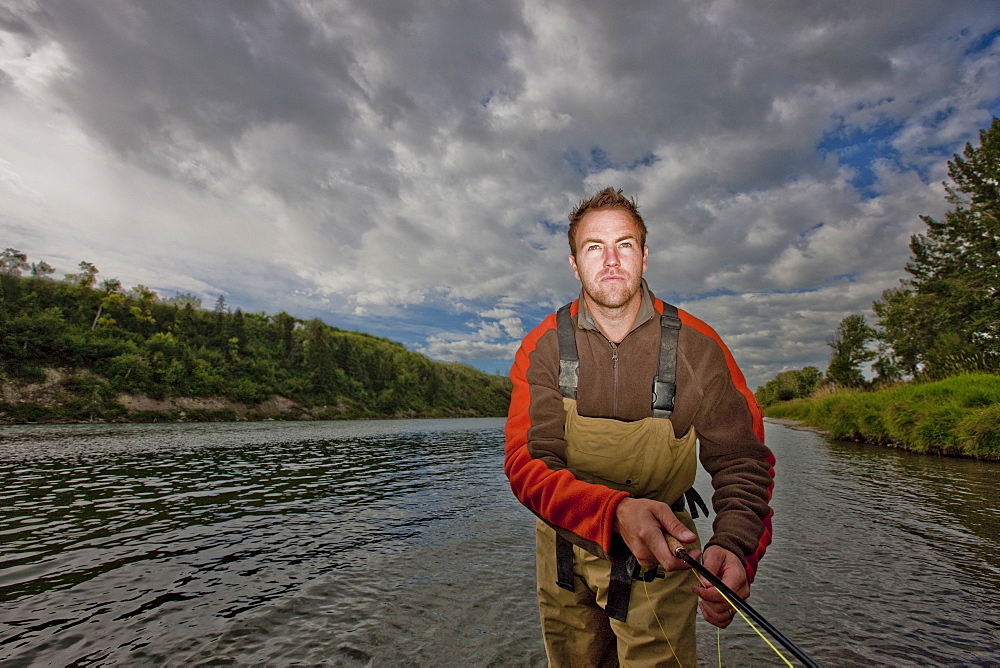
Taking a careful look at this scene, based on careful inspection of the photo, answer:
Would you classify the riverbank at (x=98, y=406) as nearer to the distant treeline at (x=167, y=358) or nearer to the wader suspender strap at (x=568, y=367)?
the distant treeline at (x=167, y=358)

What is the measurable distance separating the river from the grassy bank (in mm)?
1189

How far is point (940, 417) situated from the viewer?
52.0 ft

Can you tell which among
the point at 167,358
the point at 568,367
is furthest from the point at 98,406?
the point at 568,367

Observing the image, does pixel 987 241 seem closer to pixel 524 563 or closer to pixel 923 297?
pixel 923 297

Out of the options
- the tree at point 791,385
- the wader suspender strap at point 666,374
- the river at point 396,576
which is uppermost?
the tree at point 791,385

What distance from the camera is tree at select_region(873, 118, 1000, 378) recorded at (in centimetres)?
2552

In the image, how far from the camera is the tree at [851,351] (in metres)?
52.5

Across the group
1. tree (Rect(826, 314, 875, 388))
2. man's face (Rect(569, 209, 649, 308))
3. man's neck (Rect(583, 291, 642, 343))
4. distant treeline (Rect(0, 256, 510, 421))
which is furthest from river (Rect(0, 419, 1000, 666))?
distant treeline (Rect(0, 256, 510, 421))

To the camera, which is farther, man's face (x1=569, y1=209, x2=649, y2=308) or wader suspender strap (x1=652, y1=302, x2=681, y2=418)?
man's face (x1=569, y1=209, x2=649, y2=308)

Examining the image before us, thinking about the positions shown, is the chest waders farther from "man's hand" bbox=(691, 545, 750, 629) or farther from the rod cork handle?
the rod cork handle

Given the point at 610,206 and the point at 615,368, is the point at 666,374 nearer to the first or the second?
the point at 615,368

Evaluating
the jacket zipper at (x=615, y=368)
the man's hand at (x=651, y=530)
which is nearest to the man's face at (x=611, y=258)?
the jacket zipper at (x=615, y=368)

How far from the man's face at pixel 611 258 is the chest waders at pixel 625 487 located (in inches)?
12.0

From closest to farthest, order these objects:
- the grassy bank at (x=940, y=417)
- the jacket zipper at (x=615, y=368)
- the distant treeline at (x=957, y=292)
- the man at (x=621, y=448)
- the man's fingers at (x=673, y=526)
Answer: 1. the man's fingers at (x=673, y=526)
2. the man at (x=621, y=448)
3. the jacket zipper at (x=615, y=368)
4. the grassy bank at (x=940, y=417)
5. the distant treeline at (x=957, y=292)
